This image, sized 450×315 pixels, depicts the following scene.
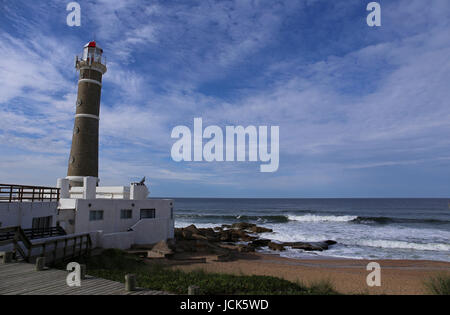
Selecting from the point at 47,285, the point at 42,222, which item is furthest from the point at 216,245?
the point at 47,285

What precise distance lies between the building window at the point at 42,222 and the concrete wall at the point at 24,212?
0.75 ft

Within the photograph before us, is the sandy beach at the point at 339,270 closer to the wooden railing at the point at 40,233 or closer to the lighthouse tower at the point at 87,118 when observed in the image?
the wooden railing at the point at 40,233

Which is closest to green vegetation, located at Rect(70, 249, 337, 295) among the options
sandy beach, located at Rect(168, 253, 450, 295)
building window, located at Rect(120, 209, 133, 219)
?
sandy beach, located at Rect(168, 253, 450, 295)

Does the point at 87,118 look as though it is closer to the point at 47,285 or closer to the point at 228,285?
the point at 47,285

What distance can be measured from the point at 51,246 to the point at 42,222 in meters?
4.74

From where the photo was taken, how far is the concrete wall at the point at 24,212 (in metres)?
14.1

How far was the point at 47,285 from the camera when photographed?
8016 millimetres

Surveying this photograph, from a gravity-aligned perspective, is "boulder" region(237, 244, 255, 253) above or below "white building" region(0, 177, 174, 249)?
below

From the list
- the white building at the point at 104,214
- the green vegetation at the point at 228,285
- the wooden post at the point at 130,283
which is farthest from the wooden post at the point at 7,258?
the wooden post at the point at 130,283

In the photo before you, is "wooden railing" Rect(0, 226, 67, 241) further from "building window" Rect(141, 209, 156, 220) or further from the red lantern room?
the red lantern room

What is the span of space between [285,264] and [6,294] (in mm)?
17655

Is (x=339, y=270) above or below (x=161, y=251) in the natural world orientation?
below

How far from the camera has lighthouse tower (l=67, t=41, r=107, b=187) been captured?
84.5ft

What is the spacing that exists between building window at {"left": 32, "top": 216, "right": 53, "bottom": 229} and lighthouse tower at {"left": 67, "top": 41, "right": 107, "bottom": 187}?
27.0ft
